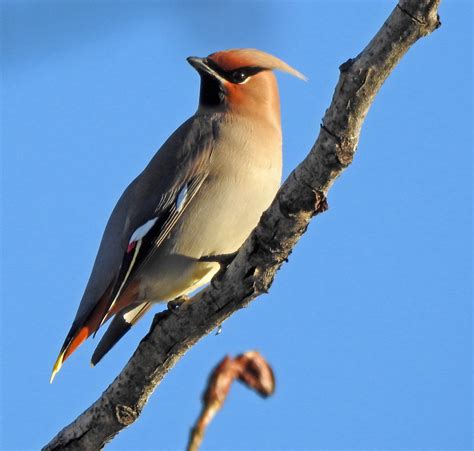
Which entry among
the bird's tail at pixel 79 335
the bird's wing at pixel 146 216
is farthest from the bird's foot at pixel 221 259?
the bird's tail at pixel 79 335

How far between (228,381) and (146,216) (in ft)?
7.73

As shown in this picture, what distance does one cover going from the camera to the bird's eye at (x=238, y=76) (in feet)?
18.3

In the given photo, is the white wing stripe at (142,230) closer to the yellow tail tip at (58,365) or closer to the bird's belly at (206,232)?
the bird's belly at (206,232)

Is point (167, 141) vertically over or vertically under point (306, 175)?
over

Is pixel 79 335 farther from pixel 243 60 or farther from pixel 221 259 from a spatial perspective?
pixel 243 60

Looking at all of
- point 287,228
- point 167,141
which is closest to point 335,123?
point 287,228

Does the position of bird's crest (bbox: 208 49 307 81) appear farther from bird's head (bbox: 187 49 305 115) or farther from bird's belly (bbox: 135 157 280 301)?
bird's belly (bbox: 135 157 280 301)

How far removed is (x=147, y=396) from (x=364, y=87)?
68.2 inches

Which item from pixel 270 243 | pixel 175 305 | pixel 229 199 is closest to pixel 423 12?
pixel 270 243

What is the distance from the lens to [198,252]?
4.95 m

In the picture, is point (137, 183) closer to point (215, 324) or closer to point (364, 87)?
point (215, 324)

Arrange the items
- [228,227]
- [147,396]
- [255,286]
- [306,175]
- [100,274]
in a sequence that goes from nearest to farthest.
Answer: [306,175] < [255,286] < [147,396] < [228,227] < [100,274]

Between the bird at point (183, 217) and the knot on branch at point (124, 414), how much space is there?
756 mm

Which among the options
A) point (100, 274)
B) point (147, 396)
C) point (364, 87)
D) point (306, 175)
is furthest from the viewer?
point (100, 274)
